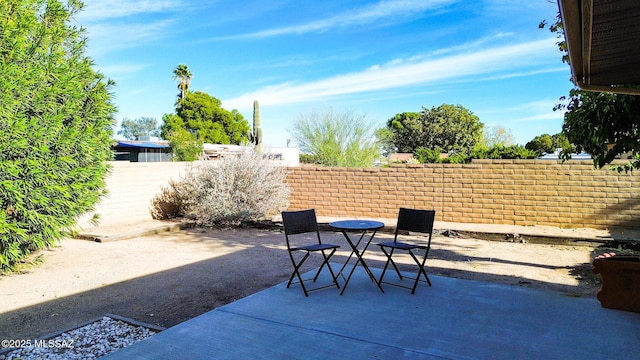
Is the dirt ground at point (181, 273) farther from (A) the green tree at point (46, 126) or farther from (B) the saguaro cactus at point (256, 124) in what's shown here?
(B) the saguaro cactus at point (256, 124)

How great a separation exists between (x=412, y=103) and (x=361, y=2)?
24576 mm

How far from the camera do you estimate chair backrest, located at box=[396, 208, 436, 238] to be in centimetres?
462

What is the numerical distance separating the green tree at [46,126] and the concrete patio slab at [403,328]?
332 cm

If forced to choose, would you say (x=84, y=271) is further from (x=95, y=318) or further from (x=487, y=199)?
(x=487, y=199)

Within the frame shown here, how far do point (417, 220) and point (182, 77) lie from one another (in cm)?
3666

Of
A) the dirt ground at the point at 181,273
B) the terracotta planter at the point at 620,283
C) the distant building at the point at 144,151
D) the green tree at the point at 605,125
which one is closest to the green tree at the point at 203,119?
the distant building at the point at 144,151

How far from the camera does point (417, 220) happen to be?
479 cm

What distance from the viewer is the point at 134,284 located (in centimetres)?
523

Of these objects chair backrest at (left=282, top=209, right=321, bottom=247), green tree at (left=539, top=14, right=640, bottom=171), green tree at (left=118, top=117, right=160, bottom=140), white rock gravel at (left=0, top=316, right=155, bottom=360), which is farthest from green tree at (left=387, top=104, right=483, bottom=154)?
green tree at (left=118, top=117, right=160, bottom=140)

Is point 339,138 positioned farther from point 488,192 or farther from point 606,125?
point 606,125

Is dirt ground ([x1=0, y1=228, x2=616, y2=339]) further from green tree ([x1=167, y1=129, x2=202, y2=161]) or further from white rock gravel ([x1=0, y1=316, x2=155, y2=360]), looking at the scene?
green tree ([x1=167, y1=129, x2=202, y2=161])

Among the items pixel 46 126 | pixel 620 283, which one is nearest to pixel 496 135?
pixel 620 283

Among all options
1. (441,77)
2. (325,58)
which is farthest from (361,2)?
(441,77)

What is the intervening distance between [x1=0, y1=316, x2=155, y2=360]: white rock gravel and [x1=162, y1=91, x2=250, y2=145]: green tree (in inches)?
1197
